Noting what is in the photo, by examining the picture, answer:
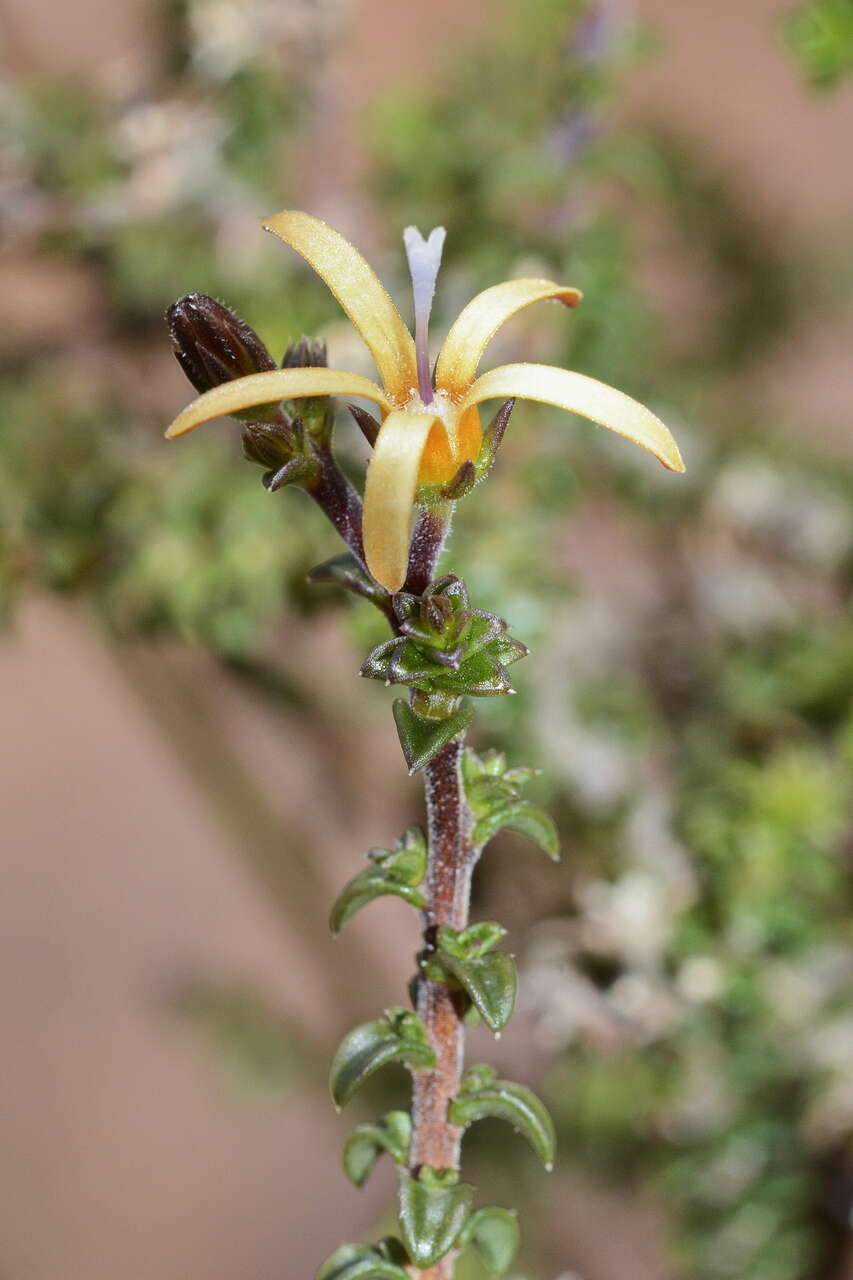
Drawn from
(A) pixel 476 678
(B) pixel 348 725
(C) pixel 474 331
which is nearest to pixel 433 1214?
(A) pixel 476 678

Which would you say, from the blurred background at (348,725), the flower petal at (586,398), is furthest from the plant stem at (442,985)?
the blurred background at (348,725)

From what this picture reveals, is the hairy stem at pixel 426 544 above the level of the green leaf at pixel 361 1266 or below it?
above

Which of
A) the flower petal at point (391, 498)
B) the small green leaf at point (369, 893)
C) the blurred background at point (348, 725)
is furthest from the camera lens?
the blurred background at point (348, 725)

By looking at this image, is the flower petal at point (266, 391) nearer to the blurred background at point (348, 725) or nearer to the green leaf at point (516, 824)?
the green leaf at point (516, 824)

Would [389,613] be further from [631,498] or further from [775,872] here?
[631,498]

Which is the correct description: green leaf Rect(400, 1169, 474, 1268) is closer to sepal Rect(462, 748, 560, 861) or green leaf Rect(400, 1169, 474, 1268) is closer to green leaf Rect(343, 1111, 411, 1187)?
green leaf Rect(343, 1111, 411, 1187)

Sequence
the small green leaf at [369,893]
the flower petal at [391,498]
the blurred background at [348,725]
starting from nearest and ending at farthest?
1. the flower petal at [391,498]
2. the small green leaf at [369,893]
3. the blurred background at [348,725]
